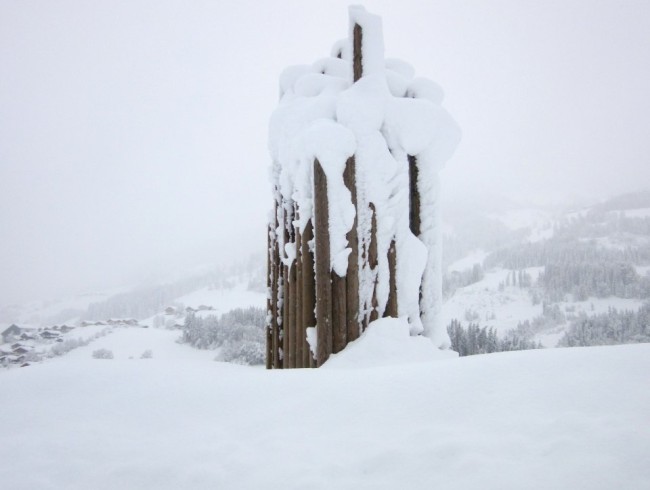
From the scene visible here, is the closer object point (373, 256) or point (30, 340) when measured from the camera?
Answer: point (373, 256)

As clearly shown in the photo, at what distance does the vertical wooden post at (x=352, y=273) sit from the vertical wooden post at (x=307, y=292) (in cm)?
36

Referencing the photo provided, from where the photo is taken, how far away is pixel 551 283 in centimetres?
1166

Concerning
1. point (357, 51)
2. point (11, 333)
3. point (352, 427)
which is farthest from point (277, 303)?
point (11, 333)

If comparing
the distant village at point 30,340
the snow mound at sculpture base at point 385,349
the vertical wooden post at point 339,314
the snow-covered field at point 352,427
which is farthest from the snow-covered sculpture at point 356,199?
the distant village at point 30,340

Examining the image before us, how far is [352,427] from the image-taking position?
4.07ft

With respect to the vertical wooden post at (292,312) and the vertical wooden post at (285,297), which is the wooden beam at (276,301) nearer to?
the vertical wooden post at (285,297)

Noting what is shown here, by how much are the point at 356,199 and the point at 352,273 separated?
0.74m

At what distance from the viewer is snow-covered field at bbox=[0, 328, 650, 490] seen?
961 mm

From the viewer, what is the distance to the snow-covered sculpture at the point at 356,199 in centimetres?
334

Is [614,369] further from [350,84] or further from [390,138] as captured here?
[350,84]

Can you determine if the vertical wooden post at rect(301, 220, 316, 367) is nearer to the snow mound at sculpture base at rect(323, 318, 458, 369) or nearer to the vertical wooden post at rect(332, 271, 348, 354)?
the vertical wooden post at rect(332, 271, 348, 354)

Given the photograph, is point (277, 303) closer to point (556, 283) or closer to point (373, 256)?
point (373, 256)

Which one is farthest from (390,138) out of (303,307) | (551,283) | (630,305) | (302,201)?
(551,283)

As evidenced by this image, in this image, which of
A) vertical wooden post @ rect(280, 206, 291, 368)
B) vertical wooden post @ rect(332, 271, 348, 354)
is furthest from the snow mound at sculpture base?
vertical wooden post @ rect(280, 206, 291, 368)
